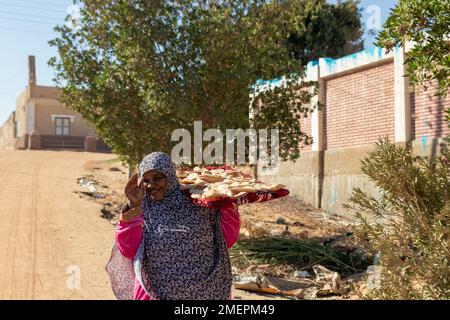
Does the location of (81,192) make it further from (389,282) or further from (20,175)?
(389,282)

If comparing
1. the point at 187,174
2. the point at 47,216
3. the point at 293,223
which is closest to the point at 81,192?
the point at 47,216

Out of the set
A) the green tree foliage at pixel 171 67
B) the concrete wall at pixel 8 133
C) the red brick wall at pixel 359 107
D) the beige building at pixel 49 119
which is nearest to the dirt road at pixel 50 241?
the green tree foliage at pixel 171 67

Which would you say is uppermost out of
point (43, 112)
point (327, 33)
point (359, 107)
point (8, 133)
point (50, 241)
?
point (327, 33)

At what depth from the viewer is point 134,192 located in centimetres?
362

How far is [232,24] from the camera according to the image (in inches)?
392

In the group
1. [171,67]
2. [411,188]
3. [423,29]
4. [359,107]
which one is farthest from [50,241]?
[359,107]

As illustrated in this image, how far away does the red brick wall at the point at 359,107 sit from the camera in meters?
12.7

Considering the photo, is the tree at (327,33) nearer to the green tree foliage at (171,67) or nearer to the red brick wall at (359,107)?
the red brick wall at (359,107)

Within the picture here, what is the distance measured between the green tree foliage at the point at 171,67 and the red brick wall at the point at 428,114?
283cm

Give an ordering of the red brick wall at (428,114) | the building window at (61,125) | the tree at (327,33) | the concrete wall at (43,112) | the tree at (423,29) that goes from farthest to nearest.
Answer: the building window at (61,125), the concrete wall at (43,112), the tree at (327,33), the red brick wall at (428,114), the tree at (423,29)

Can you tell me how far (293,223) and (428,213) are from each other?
26.7 ft

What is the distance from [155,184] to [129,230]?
0.37 m

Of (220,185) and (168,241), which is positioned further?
(220,185)

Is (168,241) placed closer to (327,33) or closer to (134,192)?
(134,192)
